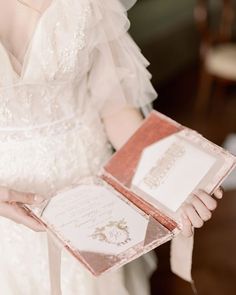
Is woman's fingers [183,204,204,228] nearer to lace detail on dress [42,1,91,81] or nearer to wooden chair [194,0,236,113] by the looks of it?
lace detail on dress [42,1,91,81]

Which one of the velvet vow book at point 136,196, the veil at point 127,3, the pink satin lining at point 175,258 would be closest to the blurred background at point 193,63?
the pink satin lining at point 175,258

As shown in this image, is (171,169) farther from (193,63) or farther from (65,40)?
(193,63)

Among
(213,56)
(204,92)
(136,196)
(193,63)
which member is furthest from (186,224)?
(193,63)

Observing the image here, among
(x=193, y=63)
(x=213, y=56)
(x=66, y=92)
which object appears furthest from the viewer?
(x=193, y=63)

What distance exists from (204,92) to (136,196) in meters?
2.59

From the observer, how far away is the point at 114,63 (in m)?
1.23

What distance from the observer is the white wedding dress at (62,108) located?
1.09 meters

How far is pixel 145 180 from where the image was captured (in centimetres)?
113

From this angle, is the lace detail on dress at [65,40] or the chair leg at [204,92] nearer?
the lace detail on dress at [65,40]

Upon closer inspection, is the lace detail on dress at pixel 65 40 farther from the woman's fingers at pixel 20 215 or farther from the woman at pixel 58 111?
the woman's fingers at pixel 20 215

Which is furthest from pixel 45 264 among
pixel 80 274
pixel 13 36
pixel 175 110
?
pixel 175 110

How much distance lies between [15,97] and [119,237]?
1.19 ft

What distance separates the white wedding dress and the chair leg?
228cm

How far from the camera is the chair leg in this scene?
353cm
